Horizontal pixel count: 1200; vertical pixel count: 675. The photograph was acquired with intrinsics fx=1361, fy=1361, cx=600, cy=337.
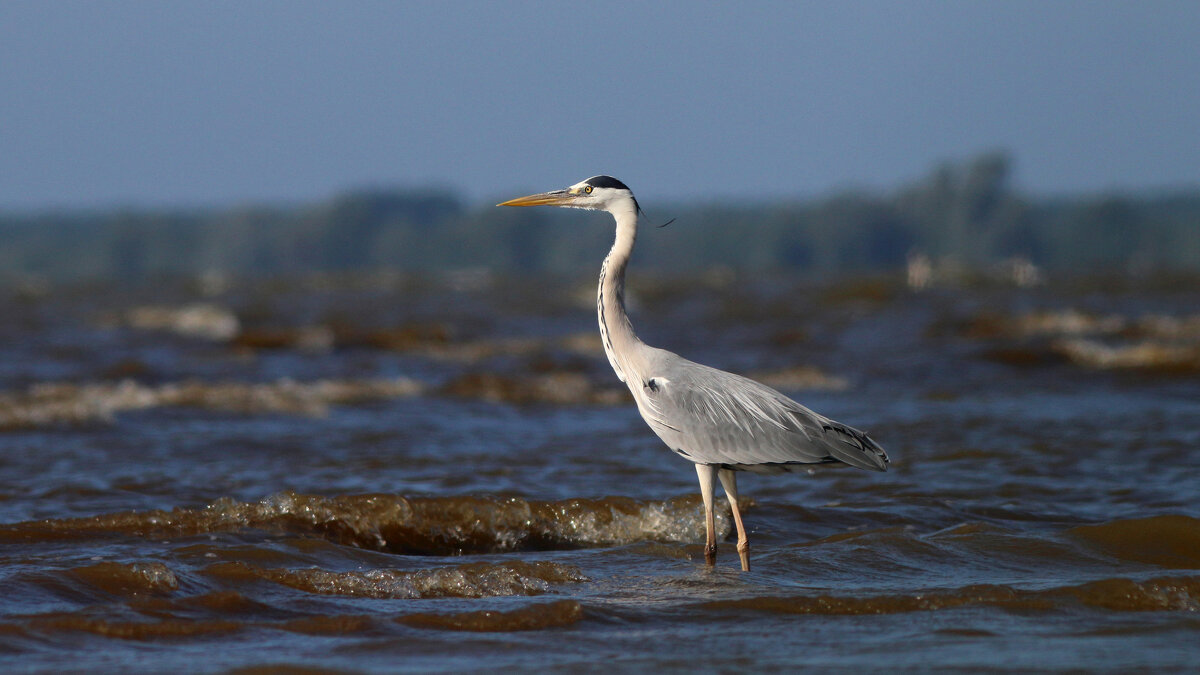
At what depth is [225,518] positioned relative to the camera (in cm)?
634

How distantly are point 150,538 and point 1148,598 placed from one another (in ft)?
13.6

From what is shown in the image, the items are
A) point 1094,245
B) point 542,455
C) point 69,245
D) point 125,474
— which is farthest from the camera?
point 69,245

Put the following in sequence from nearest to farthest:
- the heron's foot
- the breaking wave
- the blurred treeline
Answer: the breaking wave
the heron's foot
the blurred treeline

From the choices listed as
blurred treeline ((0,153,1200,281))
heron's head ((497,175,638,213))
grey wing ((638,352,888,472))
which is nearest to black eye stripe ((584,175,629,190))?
heron's head ((497,175,638,213))

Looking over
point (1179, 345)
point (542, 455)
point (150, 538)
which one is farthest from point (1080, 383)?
point (150, 538)

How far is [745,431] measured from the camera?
562 centimetres

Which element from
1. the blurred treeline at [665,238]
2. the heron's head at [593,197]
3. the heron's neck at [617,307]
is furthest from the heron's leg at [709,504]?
the blurred treeline at [665,238]

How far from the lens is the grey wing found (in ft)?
18.3

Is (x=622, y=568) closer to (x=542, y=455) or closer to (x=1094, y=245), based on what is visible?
(x=542, y=455)

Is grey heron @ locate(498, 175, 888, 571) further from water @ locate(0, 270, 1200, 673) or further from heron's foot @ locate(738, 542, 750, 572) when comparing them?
water @ locate(0, 270, 1200, 673)

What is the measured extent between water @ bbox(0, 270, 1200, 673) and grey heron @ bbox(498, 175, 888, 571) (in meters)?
0.43

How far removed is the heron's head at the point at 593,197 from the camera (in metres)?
6.10

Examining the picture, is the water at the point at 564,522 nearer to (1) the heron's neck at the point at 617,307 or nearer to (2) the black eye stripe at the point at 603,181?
(1) the heron's neck at the point at 617,307

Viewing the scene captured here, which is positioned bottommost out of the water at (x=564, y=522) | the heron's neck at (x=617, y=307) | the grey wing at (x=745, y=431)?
the water at (x=564, y=522)
